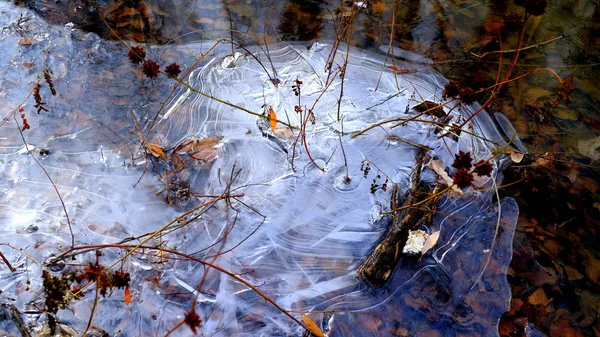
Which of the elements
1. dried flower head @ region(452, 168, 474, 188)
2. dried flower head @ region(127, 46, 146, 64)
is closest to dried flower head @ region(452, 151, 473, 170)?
dried flower head @ region(452, 168, 474, 188)

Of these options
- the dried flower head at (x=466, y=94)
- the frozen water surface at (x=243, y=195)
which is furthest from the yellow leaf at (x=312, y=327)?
the dried flower head at (x=466, y=94)

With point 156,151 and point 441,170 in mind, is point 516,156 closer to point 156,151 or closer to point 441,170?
point 441,170

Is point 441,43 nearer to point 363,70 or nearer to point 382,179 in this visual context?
point 363,70

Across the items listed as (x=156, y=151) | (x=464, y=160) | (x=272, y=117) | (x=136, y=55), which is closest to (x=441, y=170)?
(x=464, y=160)

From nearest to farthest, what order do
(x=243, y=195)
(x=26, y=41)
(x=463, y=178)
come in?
(x=463, y=178) < (x=243, y=195) < (x=26, y=41)

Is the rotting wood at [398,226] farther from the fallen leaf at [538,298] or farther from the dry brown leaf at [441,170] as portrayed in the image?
the fallen leaf at [538,298]

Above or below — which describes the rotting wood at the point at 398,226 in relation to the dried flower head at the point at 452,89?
below

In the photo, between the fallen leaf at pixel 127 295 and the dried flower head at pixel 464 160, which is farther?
the dried flower head at pixel 464 160
